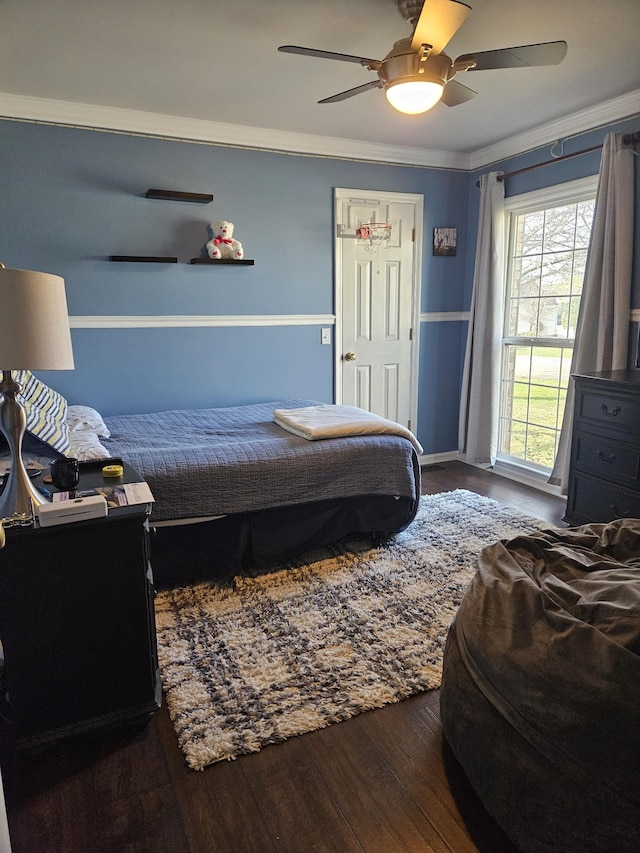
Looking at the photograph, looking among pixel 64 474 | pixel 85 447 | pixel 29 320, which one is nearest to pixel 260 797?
pixel 64 474

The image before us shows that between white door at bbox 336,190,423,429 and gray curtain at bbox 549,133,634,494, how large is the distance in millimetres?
1411

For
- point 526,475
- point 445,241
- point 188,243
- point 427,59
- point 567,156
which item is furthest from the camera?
point 445,241

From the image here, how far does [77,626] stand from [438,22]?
228 centimetres

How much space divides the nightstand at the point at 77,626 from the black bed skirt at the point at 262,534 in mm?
834

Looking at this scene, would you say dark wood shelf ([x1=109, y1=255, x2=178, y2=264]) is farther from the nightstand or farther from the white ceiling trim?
the nightstand

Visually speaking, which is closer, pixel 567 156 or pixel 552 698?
pixel 552 698

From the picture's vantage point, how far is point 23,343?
1511mm

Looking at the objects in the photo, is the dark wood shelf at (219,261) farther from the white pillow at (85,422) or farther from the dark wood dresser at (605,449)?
the dark wood dresser at (605,449)

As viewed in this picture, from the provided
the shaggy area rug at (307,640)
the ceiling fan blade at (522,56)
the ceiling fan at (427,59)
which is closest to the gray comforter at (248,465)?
the shaggy area rug at (307,640)

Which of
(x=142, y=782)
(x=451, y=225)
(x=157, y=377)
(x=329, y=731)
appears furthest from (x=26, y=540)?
(x=451, y=225)

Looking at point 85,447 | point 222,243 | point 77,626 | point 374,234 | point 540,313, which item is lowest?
point 77,626

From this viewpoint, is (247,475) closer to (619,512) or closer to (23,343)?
(23,343)

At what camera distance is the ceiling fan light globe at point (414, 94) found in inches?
85.3

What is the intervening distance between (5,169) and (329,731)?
3.40m
